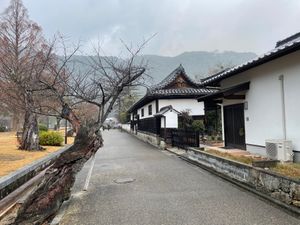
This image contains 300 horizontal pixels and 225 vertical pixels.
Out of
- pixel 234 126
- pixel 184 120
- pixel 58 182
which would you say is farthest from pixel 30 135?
pixel 58 182

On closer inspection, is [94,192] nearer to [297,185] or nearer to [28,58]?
[297,185]

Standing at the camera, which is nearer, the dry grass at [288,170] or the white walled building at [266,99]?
the dry grass at [288,170]

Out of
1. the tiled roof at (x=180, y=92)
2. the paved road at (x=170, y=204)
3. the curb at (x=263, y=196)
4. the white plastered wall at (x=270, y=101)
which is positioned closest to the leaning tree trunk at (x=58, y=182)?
the paved road at (x=170, y=204)

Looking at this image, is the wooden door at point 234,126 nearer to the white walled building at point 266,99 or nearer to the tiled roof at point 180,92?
the white walled building at point 266,99

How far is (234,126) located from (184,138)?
3.94 meters

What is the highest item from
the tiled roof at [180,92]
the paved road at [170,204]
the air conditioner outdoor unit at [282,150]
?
the tiled roof at [180,92]

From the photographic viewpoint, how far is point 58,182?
19.7 feet

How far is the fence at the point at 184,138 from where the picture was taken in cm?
1413

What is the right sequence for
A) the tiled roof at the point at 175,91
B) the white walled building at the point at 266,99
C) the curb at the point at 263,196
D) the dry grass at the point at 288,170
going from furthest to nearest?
the tiled roof at the point at 175,91 → the white walled building at the point at 266,99 → the dry grass at the point at 288,170 → the curb at the point at 263,196

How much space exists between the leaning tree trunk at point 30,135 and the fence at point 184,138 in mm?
8129

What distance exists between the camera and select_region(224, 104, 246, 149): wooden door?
12094mm

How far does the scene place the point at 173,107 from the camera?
22.9 m

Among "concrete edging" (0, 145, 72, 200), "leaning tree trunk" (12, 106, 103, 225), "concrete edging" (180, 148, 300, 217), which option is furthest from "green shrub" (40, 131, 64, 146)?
"leaning tree trunk" (12, 106, 103, 225)

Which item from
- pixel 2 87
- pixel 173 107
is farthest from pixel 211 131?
pixel 2 87
